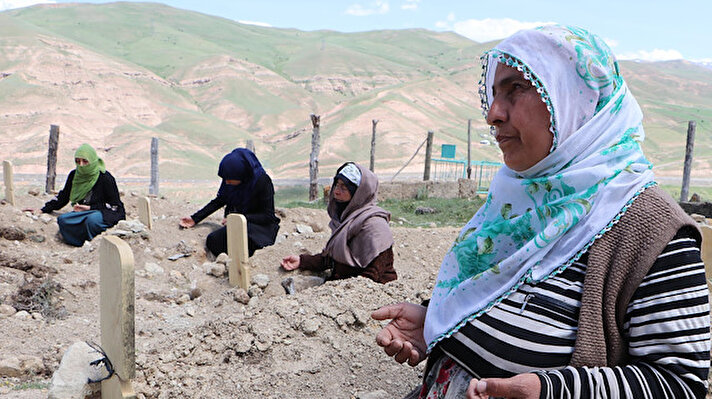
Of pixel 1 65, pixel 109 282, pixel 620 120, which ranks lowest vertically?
pixel 109 282

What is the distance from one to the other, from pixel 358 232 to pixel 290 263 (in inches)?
38.4

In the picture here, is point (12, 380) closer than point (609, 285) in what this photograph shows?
No

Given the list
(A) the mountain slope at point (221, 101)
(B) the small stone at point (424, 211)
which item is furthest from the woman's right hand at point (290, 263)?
(A) the mountain slope at point (221, 101)

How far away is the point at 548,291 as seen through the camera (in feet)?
3.91

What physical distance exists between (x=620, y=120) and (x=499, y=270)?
0.44 meters

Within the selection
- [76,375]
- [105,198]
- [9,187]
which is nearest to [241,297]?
[76,375]

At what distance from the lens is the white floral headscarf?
1.18 metres

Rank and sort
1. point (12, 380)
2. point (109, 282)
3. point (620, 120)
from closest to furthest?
1. point (620, 120)
2. point (109, 282)
3. point (12, 380)

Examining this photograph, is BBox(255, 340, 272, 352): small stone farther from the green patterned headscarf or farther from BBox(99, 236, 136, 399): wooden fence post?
the green patterned headscarf

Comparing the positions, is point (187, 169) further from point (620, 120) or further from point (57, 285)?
point (620, 120)

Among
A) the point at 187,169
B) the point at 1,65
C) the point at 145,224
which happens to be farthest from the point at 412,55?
the point at 145,224

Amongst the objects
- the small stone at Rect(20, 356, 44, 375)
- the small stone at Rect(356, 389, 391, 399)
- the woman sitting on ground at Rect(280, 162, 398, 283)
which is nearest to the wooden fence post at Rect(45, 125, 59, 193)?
the small stone at Rect(20, 356, 44, 375)

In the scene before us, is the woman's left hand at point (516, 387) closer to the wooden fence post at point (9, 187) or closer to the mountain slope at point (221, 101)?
the wooden fence post at point (9, 187)

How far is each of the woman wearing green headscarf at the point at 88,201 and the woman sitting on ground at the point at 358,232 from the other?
3.82 m
